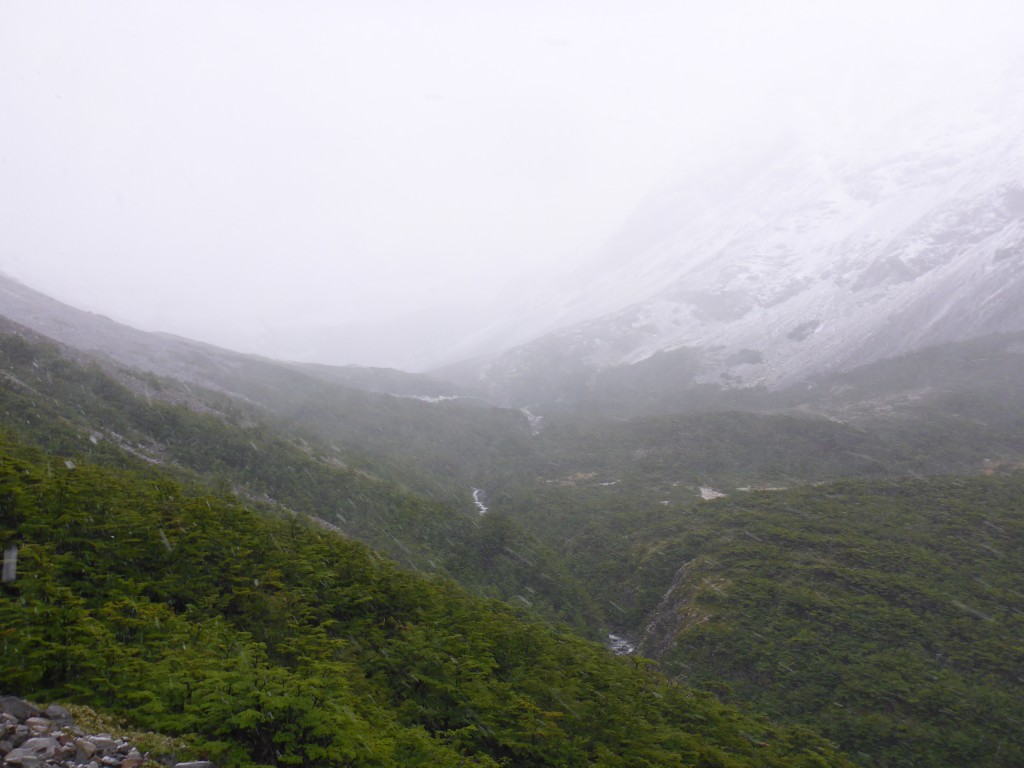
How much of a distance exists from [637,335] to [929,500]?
95.2 meters

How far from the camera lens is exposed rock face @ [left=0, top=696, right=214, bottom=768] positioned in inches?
226

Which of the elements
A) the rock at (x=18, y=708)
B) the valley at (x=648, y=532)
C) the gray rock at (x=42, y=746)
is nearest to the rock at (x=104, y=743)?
the gray rock at (x=42, y=746)

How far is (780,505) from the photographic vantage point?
118 feet

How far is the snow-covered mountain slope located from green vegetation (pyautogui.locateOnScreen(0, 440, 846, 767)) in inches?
3283

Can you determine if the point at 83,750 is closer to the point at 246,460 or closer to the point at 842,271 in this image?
the point at 246,460

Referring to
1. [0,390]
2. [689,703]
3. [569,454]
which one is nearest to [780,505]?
[689,703]

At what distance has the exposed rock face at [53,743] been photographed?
574 cm

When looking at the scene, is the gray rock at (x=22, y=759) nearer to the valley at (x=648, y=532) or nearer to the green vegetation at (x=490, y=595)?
the green vegetation at (x=490, y=595)

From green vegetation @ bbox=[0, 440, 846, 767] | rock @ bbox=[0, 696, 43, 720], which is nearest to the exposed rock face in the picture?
rock @ bbox=[0, 696, 43, 720]

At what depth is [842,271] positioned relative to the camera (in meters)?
114

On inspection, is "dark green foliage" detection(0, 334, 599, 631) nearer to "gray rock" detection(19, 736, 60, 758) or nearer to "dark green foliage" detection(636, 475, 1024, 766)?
"dark green foliage" detection(636, 475, 1024, 766)

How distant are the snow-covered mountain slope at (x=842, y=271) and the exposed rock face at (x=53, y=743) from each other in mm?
93155

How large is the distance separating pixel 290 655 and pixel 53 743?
584cm

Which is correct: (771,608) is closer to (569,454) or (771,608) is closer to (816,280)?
(569,454)
